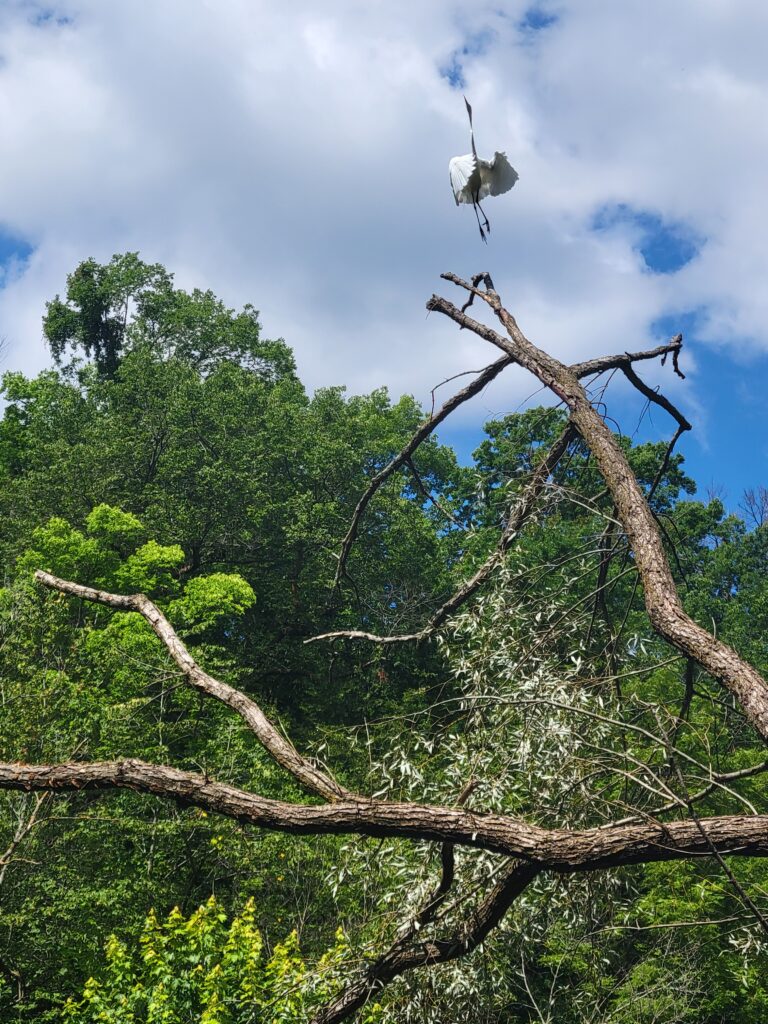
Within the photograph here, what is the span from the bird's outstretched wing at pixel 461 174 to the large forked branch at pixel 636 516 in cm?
63

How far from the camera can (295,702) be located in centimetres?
2705

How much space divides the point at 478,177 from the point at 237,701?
2.64 meters

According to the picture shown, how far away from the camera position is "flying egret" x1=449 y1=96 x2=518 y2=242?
15.1 ft

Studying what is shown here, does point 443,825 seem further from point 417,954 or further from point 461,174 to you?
point 461,174

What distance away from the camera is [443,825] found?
3111 mm

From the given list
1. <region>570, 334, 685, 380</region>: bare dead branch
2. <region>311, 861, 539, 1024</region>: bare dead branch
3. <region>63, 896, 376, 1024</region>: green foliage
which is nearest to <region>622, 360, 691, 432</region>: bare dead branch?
<region>570, 334, 685, 380</region>: bare dead branch

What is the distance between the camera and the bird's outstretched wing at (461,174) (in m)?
4.65

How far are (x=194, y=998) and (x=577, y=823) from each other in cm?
782

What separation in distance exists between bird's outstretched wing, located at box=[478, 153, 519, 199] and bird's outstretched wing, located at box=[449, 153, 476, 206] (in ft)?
0.18

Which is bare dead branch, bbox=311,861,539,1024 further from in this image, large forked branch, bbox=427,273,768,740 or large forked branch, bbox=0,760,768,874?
large forked branch, bbox=427,273,768,740

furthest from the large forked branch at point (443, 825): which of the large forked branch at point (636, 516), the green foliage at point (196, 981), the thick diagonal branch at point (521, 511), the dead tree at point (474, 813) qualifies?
the green foliage at point (196, 981)

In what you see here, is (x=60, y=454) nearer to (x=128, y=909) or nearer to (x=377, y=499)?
(x=377, y=499)

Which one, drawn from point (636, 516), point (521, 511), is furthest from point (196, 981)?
point (636, 516)

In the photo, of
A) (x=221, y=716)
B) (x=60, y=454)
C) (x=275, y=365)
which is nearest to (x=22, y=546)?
(x=60, y=454)
